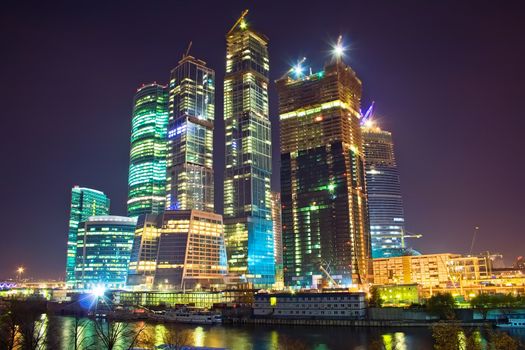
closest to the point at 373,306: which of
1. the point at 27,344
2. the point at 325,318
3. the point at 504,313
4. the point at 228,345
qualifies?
the point at 325,318

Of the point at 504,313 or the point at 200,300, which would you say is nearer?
the point at 504,313

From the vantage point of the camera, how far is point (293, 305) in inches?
6024

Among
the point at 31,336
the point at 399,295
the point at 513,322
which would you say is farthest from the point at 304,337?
the point at 399,295

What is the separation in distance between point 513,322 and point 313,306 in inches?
2310

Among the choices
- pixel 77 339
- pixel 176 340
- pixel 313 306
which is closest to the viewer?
pixel 176 340

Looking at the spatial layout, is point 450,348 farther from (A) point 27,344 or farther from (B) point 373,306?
(B) point 373,306

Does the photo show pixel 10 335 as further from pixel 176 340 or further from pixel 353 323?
pixel 353 323

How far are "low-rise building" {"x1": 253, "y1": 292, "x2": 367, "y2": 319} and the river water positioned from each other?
11150 mm

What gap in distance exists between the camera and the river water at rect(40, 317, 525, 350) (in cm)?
9806

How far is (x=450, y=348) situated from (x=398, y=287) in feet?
472

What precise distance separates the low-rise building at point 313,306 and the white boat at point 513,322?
3944 centimetres

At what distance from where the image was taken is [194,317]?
160 m

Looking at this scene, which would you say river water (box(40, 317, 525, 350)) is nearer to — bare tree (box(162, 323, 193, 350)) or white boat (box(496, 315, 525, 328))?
bare tree (box(162, 323, 193, 350))

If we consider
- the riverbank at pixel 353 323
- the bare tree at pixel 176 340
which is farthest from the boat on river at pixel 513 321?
the bare tree at pixel 176 340
